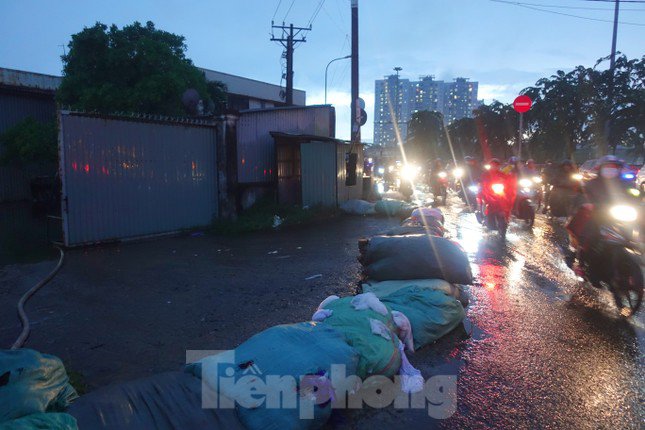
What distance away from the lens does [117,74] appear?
699 inches

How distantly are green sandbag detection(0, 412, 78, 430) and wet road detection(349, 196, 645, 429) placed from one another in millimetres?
1501

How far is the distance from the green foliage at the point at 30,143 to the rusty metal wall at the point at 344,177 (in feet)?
30.1

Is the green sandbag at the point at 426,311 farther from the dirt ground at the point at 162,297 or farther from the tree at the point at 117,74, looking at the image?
the tree at the point at 117,74

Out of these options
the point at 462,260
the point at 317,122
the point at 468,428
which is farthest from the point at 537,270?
the point at 317,122

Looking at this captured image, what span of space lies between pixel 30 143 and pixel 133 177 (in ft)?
27.8

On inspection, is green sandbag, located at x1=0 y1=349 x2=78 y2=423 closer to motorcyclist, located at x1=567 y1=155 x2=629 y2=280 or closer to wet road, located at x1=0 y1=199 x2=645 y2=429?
wet road, located at x1=0 y1=199 x2=645 y2=429

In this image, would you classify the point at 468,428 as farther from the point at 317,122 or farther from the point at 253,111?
the point at 317,122

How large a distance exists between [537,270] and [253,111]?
8.50 m

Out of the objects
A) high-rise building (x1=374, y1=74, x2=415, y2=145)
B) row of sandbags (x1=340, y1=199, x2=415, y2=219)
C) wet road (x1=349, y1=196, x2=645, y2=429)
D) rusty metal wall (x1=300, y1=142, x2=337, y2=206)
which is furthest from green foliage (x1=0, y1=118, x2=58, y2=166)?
high-rise building (x1=374, y1=74, x2=415, y2=145)

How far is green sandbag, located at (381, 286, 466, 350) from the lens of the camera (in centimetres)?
375

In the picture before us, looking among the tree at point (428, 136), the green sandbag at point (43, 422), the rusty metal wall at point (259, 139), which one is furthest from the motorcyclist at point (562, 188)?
the tree at point (428, 136)

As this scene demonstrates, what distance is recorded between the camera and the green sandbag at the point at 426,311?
12.3ft

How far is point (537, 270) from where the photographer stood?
6.47 m

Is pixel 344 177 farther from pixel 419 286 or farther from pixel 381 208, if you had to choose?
pixel 419 286
